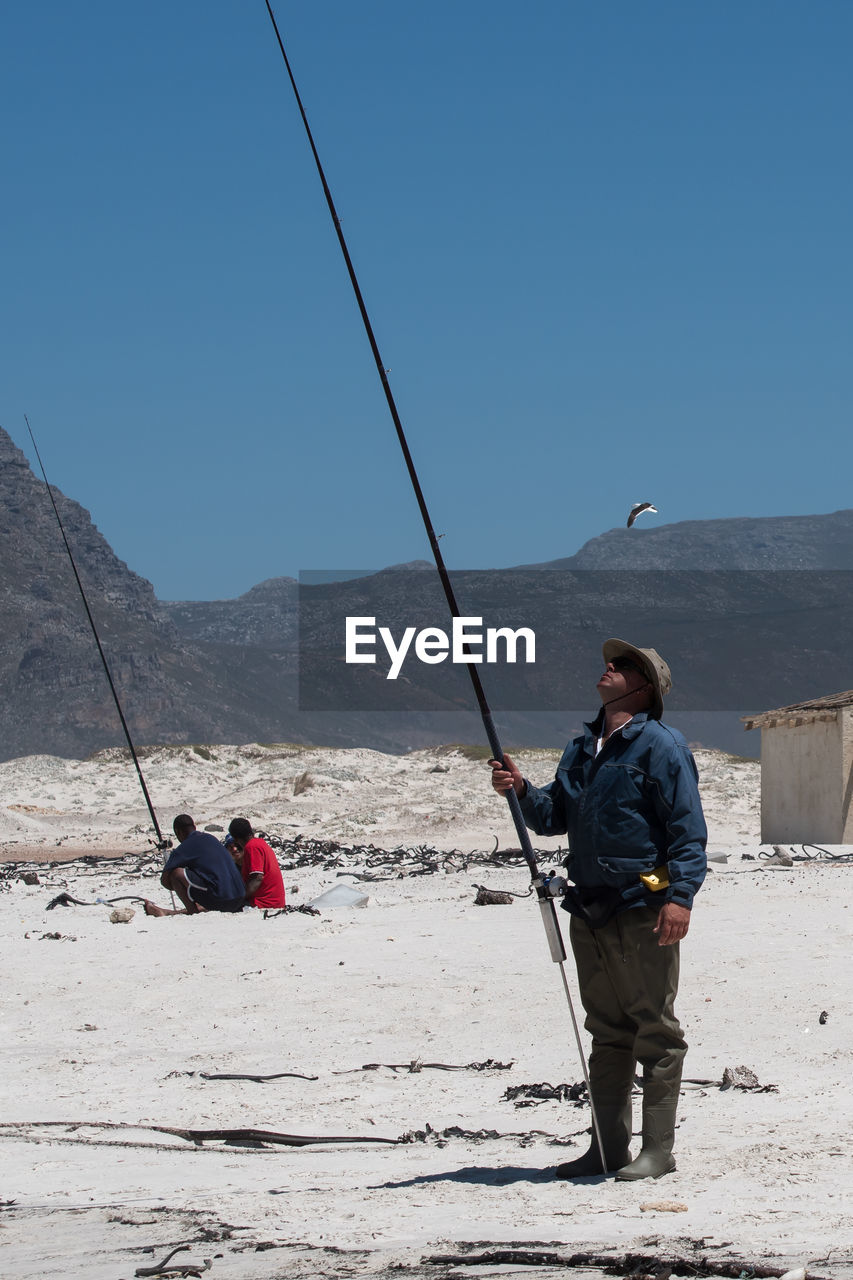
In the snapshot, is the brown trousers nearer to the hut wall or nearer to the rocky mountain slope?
the hut wall

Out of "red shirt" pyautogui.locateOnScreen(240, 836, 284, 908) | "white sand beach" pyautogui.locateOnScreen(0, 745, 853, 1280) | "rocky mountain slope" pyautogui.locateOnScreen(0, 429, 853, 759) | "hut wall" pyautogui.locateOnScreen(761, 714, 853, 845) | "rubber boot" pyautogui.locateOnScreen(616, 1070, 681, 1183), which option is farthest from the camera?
"rocky mountain slope" pyautogui.locateOnScreen(0, 429, 853, 759)

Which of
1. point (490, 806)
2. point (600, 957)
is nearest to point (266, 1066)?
point (600, 957)

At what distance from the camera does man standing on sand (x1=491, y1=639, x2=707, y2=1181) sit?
4.67 m

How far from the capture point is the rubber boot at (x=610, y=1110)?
4789 mm

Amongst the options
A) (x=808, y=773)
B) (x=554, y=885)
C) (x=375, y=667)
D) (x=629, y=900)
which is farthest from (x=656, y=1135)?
(x=375, y=667)

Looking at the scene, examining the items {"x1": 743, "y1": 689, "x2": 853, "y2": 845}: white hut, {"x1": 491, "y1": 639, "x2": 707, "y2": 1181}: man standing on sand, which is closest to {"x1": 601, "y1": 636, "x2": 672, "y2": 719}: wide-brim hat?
{"x1": 491, "y1": 639, "x2": 707, "y2": 1181}: man standing on sand

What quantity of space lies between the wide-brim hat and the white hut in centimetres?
1286

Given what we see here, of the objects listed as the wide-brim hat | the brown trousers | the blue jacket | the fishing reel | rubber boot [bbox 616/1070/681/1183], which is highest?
the wide-brim hat

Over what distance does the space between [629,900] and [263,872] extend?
22.8 ft

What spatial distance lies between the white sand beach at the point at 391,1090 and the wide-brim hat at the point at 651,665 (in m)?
1.51

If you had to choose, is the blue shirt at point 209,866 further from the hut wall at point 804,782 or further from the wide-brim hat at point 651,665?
the hut wall at point 804,782

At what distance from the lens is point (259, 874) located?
36.9 feet

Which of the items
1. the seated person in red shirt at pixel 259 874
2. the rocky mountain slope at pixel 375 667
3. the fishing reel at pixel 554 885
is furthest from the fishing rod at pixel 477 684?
the rocky mountain slope at pixel 375 667

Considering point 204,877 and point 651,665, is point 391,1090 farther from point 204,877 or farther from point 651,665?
point 204,877
